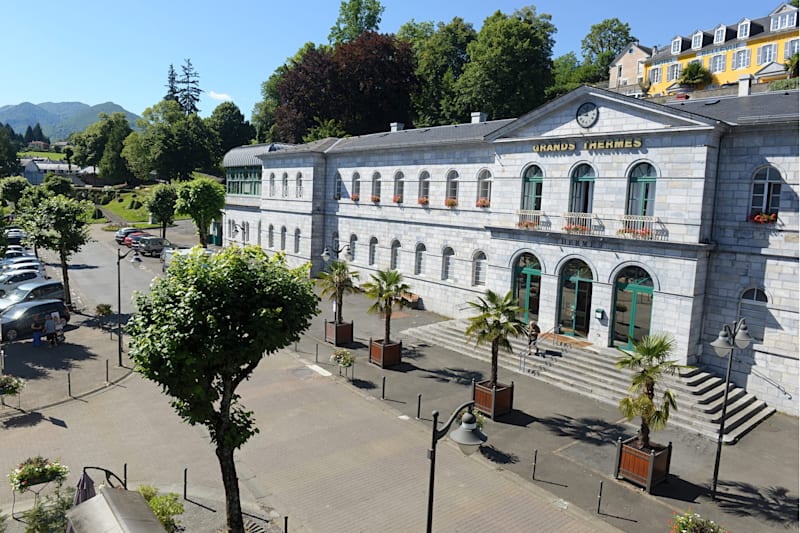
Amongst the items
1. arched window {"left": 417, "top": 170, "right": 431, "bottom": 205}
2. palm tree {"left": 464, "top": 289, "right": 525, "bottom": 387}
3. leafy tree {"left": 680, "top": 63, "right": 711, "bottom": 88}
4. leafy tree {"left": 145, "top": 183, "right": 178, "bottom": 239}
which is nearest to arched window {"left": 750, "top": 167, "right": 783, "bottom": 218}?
palm tree {"left": 464, "top": 289, "right": 525, "bottom": 387}

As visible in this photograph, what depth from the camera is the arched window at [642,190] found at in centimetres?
2181

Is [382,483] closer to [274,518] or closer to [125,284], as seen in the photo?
[274,518]

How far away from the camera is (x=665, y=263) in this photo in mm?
21141

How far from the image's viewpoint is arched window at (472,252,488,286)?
30.0 m

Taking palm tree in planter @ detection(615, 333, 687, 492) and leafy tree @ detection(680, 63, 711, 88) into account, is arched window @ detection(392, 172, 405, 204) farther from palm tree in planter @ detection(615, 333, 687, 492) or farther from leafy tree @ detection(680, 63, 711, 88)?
leafy tree @ detection(680, 63, 711, 88)

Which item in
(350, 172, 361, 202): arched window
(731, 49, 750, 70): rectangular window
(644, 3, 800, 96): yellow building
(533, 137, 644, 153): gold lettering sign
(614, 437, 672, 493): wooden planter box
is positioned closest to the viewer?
(614, 437, 672, 493): wooden planter box

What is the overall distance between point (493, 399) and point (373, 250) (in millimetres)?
19662

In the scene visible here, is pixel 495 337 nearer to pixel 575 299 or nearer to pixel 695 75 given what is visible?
pixel 575 299

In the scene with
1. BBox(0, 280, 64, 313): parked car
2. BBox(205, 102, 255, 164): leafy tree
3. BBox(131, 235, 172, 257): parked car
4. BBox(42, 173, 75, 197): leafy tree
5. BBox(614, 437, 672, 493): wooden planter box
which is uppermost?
BBox(205, 102, 255, 164): leafy tree

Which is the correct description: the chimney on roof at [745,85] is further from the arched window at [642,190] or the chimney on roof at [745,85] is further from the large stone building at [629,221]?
the arched window at [642,190]

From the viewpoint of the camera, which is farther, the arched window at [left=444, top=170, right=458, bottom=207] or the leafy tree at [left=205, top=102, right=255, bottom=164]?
the leafy tree at [left=205, top=102, right=255, bottom=164]

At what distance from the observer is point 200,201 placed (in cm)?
5038

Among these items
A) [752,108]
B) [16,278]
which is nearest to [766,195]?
[752,108]

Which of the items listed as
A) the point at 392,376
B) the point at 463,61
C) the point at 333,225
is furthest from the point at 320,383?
the point at 463,61
